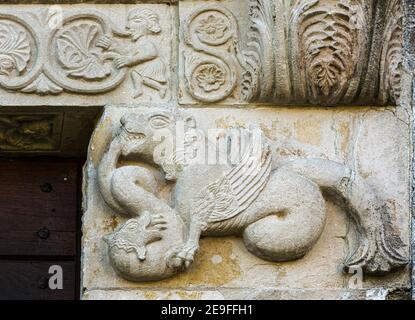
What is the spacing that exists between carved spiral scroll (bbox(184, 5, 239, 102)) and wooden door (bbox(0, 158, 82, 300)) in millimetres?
504

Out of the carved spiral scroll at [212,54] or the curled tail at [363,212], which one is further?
the carved spiral scroll at [212,54]

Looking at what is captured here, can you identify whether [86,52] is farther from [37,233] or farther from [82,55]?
[37,233]

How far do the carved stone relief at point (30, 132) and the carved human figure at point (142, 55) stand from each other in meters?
0.22

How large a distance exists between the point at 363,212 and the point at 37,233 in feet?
2.96

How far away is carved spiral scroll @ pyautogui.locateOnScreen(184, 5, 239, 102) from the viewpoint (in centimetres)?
558

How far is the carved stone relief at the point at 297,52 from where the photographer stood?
5504 millimetres

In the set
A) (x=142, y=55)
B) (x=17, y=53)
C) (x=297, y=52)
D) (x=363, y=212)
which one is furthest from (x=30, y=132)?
(x=363, y=212)

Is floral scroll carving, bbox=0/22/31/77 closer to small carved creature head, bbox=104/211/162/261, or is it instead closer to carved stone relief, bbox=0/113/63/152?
carved stone relief, bbox=0/113/63/152

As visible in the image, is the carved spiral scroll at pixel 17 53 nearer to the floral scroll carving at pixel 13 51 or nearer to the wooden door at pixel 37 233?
the floral scroll carving at pixel 13 51

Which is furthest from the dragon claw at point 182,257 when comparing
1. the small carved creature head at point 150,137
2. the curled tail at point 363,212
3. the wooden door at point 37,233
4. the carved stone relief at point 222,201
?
the wooden door at point 37,233

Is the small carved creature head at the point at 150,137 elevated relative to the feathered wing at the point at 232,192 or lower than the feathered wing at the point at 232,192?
elevated

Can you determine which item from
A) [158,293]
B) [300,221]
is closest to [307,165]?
[300,221]

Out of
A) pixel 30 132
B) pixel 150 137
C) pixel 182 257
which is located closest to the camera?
pixel 182 257

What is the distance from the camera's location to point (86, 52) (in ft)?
18.3
